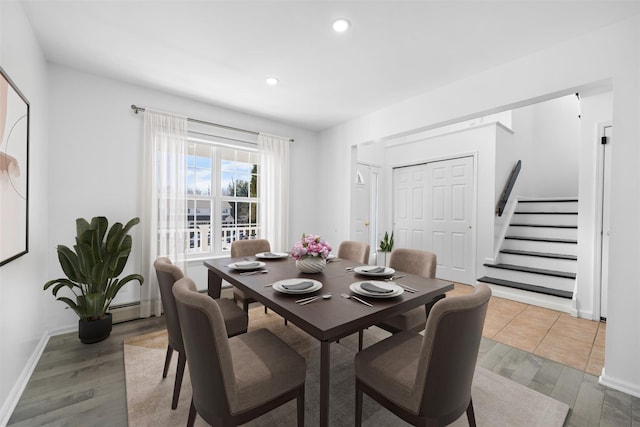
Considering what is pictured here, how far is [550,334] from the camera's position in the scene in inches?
106

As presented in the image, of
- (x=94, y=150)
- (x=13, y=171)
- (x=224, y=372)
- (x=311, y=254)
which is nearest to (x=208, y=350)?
(x=224, y=372)

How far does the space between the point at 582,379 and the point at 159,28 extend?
4140 mm

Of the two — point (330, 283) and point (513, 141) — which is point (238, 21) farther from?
point (513, 141)

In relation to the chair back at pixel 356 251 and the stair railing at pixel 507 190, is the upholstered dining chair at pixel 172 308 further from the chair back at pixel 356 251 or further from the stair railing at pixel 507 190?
the stair railing at pixel 507 190

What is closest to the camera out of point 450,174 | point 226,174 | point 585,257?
point 585,257

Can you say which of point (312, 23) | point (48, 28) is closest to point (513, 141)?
point (312, 23)

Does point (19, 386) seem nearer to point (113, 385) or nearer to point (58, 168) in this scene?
point (113, 385)

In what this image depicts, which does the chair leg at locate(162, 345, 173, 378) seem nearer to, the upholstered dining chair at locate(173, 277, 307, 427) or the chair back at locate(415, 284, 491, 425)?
the upholstered dining chair at locate(173, 277, 307, 427)

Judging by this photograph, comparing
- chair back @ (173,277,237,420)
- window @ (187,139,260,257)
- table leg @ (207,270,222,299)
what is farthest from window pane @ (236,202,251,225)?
chair back @ (173,277,237,420)

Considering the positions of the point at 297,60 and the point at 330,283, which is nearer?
the point at 330,283

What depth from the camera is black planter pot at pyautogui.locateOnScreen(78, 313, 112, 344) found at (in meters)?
2.41

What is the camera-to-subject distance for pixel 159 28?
6.81 ft

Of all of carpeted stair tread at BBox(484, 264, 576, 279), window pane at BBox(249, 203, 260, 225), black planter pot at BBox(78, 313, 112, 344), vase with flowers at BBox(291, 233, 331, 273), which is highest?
window pane at BBox(249, 203, 260, 225)

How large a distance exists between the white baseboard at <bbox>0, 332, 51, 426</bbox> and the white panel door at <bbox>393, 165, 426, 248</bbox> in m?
5.06
